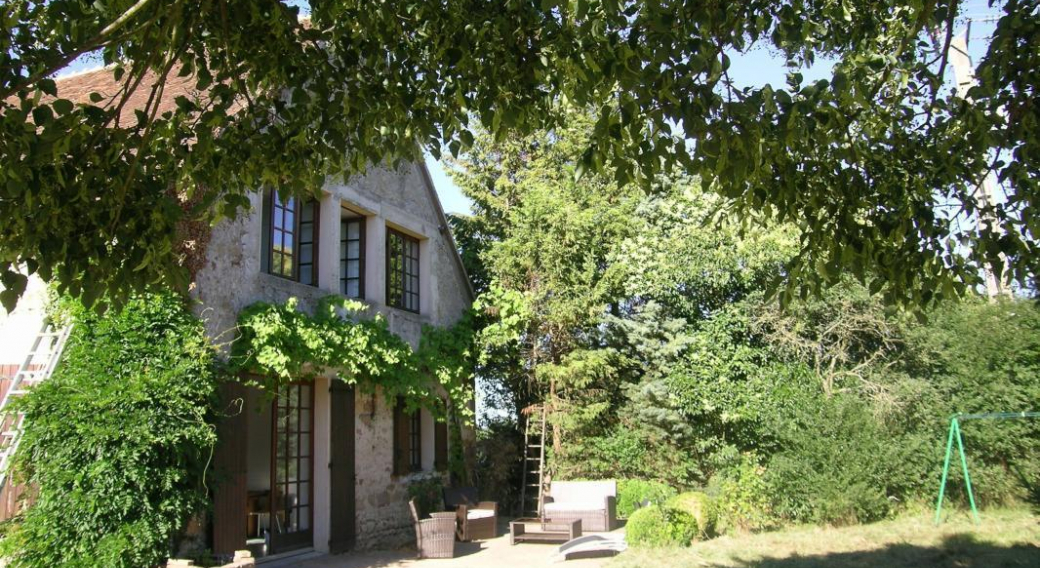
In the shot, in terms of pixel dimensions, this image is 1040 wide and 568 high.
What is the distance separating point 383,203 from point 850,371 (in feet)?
26.3

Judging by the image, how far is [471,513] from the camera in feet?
39.3

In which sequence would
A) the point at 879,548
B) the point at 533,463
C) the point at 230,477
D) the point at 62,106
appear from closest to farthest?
the point at 62,106
the point at 230,477
the point at 879,548
the point at 533,463

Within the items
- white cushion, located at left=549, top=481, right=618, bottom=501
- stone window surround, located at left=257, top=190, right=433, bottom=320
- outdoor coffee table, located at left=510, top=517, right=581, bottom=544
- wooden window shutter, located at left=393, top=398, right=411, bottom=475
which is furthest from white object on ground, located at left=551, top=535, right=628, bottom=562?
stone window surround, located at left=257, top=190, right=433, bottom=320

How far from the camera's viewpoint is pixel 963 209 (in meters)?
5.47

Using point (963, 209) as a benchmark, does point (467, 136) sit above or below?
above

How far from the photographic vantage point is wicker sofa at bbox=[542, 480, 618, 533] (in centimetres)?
1152

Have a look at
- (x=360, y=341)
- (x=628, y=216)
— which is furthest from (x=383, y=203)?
(x=628, y=216)

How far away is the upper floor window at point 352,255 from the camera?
11875 mm

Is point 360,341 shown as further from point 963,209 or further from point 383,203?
point 963,209

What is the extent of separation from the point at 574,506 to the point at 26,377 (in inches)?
294

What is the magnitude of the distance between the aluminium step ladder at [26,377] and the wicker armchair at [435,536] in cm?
464

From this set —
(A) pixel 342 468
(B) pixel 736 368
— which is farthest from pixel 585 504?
(A) pixel 342 468

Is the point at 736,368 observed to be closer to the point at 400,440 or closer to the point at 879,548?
the point at 879,548

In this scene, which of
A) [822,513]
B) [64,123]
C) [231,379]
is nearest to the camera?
[64,123]
